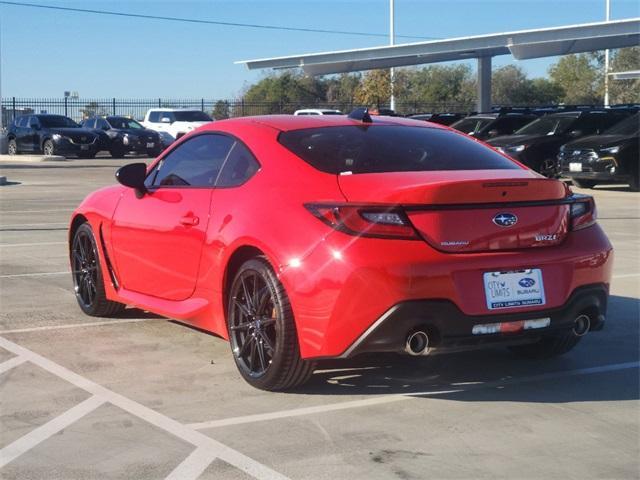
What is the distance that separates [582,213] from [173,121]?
35466 mm

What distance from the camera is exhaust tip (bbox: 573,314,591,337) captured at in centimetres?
540

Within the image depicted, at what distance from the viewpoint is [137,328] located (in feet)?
23.4

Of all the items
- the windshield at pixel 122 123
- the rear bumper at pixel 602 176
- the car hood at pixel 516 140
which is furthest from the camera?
the windshield at pixel 122 123

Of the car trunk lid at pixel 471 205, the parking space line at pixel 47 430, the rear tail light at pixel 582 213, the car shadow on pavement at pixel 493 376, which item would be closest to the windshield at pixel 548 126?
the car shadow on pavement at pixel 493 376

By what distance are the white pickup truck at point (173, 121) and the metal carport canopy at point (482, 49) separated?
3.24 metres

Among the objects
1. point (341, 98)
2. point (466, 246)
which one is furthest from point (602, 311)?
point (341, 98)

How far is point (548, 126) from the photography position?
24.0m

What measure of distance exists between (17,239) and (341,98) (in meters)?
62.7

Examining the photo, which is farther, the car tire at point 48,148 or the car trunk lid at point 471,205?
the car tire at point 48,148

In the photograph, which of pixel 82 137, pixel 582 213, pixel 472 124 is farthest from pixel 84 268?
pixel 82 137

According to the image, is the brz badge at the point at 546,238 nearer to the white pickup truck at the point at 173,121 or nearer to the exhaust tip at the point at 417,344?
the exhaust tip at the point at 417,344

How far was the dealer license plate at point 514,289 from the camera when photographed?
5.04 meters

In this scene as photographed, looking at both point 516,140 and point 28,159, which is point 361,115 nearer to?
point 516,140

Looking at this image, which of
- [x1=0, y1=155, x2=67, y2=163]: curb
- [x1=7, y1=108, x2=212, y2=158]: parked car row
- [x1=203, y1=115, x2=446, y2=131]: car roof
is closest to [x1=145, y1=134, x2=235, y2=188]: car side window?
[x1=203, y1=115, x2=446, y2=131]: car roof
